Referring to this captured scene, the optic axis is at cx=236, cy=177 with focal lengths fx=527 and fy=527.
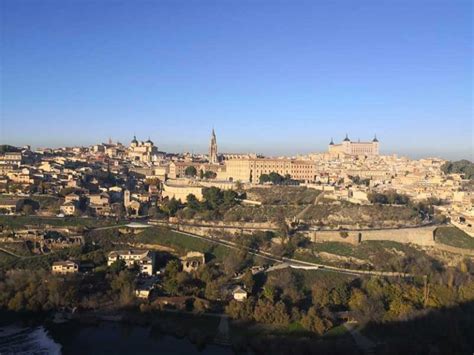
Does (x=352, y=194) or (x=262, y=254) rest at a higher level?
(x=352, y=194)

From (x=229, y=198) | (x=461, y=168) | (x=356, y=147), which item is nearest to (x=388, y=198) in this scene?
(x=229, y=198)

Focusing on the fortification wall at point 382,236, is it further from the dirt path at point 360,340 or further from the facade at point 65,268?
the facade at point 65,268

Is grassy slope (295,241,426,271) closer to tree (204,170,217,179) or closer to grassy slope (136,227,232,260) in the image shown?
grassy slope (136,227,232,260)

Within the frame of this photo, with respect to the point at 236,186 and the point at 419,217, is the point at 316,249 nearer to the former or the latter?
the point at 419,217

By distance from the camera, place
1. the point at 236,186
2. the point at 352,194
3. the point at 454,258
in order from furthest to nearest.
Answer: the point at 236,186, the point at 352,194, the point at 454,258

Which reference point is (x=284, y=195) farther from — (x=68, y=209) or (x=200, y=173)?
(x=200, y=173)

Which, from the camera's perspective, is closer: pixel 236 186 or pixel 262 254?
pixel 262 254

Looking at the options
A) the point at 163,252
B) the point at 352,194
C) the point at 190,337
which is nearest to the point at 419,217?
the point at 352,194
